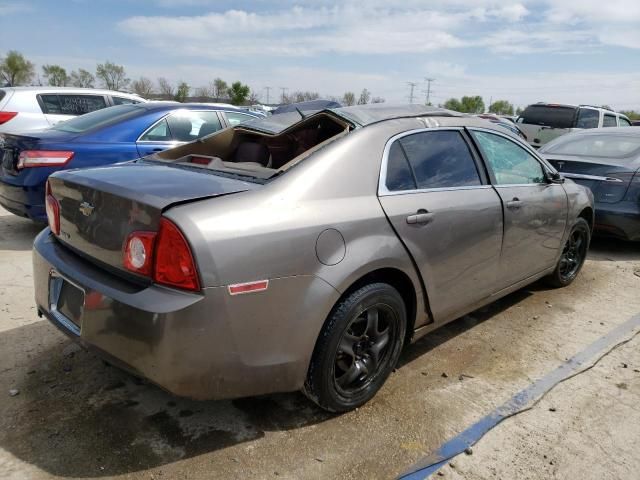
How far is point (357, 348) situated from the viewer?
270 cm

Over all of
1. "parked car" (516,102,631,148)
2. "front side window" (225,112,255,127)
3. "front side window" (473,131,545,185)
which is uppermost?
"parked car" (516,102,631,148)

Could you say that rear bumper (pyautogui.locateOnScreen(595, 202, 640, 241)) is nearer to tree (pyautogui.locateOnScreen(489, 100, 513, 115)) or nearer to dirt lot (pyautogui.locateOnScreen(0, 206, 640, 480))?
dirt lot (pyautogui.locateOnScreen(0, 206, 640, 480))

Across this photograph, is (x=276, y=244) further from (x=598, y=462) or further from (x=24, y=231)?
(x=24, y=231)

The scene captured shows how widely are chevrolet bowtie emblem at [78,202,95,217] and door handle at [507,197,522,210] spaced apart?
261 cm

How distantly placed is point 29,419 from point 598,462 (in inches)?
109

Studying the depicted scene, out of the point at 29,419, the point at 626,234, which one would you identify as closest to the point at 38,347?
the point at 29,419

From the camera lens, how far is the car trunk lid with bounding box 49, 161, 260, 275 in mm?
2211

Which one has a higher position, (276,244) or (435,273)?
(276,244)

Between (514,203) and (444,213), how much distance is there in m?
0.87

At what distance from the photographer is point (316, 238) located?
7.61ft

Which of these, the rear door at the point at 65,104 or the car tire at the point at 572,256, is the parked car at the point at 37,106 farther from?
the car tire at the point at 572,256

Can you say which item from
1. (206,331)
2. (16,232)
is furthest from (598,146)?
(16,232)

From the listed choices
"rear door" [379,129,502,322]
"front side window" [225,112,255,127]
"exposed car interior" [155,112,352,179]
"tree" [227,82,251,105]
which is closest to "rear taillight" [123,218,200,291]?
"rear door" [379,129,502,322]

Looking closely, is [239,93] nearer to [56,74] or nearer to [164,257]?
[56,74]
